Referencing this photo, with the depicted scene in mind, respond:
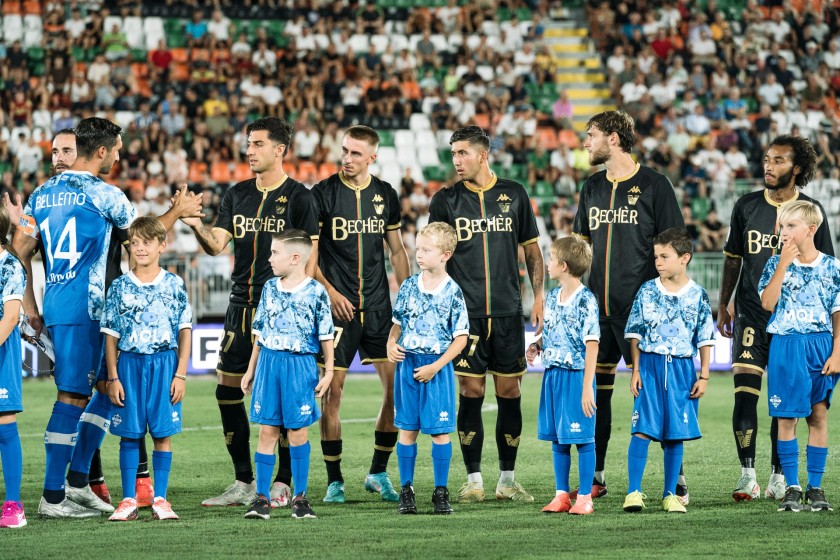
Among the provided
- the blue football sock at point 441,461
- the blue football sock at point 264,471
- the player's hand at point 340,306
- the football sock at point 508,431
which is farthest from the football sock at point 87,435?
the football sock at point 508,431

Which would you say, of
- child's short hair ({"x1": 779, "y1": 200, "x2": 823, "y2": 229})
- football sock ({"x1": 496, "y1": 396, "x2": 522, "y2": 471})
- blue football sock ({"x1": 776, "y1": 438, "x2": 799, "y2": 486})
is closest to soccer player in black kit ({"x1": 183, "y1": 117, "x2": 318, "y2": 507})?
football sock ({"x1": 496, "y1": 396, "x2": 522, "y2": 471})

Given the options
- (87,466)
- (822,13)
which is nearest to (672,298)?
(87,466)

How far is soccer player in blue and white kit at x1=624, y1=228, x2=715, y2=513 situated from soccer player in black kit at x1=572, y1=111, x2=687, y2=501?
1.80ft

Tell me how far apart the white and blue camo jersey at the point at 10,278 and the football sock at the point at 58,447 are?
30.5 inches

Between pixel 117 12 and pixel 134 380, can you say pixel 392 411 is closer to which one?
pixel 134 380

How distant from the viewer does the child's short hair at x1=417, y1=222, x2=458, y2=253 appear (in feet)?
25.3

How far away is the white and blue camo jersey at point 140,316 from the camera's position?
24.5 feet

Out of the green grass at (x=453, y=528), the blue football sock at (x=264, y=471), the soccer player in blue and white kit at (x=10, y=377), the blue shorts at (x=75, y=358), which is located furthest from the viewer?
the blue shorts at (x=75, y=358)

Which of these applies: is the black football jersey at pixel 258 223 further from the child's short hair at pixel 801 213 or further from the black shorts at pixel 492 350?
the child's short hair at pixel 801 213

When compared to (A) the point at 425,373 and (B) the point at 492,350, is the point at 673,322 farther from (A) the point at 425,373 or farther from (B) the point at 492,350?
(A) the point at 425,373

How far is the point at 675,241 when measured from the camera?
770 centimetres

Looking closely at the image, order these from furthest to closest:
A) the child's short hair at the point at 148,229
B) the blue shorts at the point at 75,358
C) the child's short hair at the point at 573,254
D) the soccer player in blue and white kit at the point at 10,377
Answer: the child's short hair at the point at 573,254 < the blue shorts at the point at 75,358 < the child's short hair at the point at 148,229 < the soccer player in blue and white kit at the point at 10,377

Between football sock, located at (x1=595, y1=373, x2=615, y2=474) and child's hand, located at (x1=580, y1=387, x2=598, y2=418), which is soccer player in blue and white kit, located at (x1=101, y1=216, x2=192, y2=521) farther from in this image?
football sock, located at (x1=595, y1=373, x2=615, y2=474)

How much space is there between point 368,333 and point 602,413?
172 centimetres
